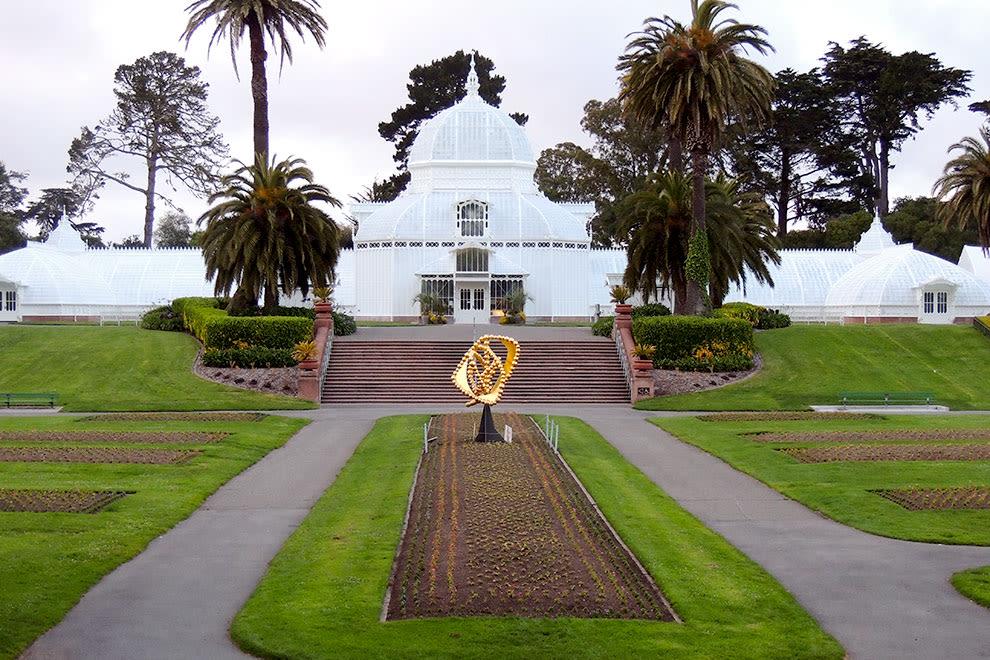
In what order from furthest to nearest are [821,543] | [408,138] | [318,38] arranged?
[408,138], [318,38], [821,543]

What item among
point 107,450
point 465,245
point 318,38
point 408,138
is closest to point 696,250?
point 318,38

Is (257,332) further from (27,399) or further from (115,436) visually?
(115,436)

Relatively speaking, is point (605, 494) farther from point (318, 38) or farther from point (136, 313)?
point (136, 313)

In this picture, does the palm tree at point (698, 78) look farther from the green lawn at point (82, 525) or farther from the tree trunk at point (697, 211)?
the green lawn at point (82, 525)

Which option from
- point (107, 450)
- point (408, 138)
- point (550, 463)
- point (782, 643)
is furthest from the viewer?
point (408, 138)

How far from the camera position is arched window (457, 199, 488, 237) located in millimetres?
63406

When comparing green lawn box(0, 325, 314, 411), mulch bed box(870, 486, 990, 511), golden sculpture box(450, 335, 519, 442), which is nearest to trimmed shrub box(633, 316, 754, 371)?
green lawn box(0, 325, 314, 411)

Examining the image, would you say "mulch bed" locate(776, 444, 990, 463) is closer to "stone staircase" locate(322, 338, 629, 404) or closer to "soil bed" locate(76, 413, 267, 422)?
"stone staircase" locate(322, 338, 629, 404)

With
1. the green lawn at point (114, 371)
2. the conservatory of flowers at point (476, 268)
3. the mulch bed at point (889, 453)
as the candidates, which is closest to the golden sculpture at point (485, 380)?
the mulch bed at point (889, 453)

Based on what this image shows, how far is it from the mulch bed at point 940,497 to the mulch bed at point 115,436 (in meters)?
14.4

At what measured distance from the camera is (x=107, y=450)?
80.3ft

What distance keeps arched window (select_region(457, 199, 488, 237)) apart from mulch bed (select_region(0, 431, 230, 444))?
3681 cm

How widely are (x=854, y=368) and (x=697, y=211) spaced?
25.5 feet

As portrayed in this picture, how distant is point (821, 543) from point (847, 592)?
273cm
